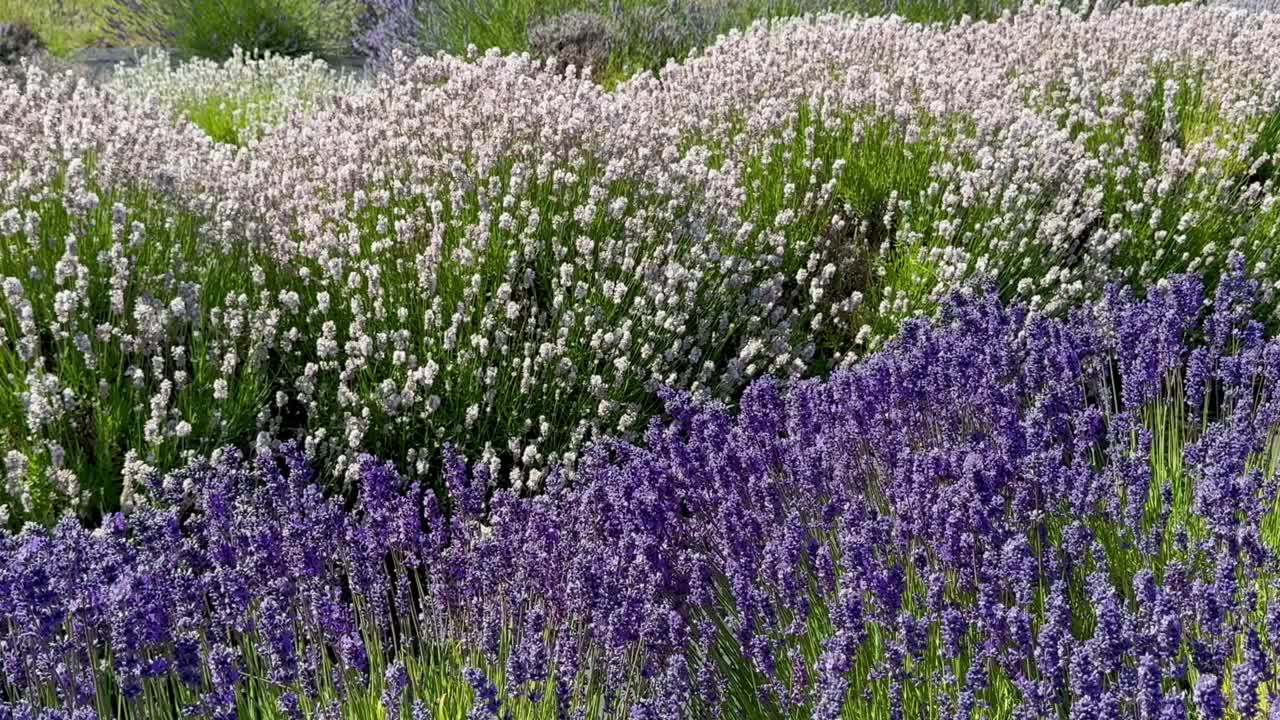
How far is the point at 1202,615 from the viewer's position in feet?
6.22

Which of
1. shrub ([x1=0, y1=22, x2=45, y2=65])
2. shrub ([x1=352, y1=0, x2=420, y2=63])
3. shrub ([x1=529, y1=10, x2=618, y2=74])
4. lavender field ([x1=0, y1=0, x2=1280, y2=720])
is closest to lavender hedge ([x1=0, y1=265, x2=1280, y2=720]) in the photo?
lavender field ([x1=0, y1=0, x2=1280, y2=720])

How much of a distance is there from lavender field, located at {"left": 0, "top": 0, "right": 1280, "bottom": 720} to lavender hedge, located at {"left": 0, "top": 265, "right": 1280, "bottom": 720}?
1 cm

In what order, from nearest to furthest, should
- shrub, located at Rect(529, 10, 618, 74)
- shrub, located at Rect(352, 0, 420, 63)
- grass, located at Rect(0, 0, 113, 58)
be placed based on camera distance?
shrub, located at Rect(529, 10, 618, 74) → shrub, located at Rect(352, 0, 420, 63) → grass, located at Rect(0, 0, 113, 58)

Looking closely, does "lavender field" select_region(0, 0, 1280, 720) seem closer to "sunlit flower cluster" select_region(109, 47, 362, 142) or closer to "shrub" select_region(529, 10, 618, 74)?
"sunlit flower cluster" select_region(109, 47, 362, 142)

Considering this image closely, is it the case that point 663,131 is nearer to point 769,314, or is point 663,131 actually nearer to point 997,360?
point 769,314

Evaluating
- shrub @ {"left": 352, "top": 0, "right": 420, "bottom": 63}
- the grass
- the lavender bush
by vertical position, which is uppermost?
the grass

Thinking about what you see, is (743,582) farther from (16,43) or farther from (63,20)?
(63,20)

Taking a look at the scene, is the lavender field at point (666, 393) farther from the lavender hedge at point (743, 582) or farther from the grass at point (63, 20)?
the grass at point (63, 20)

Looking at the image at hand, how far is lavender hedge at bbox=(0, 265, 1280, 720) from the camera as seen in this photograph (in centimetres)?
197

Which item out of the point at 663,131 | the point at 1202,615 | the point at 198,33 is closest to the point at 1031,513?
the point at 1202,615

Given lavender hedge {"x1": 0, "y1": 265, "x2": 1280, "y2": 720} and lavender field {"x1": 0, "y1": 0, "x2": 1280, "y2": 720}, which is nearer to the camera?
lavender hedge {"x1": 0, "y1": 265, "x2": 1280, "y2": 720}

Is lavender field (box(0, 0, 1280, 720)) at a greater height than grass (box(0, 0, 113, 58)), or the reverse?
grass (box(0, 0, 113, 58))

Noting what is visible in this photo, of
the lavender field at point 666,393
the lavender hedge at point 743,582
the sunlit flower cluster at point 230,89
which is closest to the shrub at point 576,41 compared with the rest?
the sunlit flower cluster at point 230,89

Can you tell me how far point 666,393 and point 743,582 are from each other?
3.84 ft
